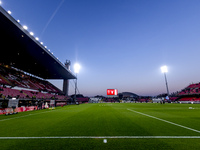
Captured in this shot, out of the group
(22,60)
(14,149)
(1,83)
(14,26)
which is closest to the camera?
(14,149)

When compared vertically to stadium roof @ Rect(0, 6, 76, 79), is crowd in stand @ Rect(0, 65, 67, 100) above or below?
below

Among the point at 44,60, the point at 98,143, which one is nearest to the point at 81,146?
the point at 98,143

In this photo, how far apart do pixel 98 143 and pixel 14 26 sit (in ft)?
65.0

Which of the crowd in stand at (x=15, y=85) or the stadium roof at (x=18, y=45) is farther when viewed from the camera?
the crowd in stand at (x=15, y=85)

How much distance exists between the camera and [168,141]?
11.9 feet

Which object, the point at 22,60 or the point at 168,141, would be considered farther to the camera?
the point at 22,60

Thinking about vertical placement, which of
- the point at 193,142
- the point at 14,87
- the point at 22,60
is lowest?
the point at 193,142

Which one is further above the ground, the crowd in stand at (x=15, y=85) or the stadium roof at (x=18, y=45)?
the stadium roof at (x=18, y=45)

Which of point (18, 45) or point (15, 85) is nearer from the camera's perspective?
point (18, 45)

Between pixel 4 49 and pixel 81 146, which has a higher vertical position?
pixel 4 49

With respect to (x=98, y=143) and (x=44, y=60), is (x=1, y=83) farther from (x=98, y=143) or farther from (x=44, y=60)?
(x=98, y=143)

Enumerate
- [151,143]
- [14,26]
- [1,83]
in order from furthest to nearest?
[1,83] < [14,26] < [151,143]

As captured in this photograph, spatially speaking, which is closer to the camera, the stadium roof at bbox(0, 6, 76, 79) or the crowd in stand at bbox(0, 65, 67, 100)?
Result: the stadium roof at bbox(0, 6, 76, 79)

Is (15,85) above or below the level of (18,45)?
below
